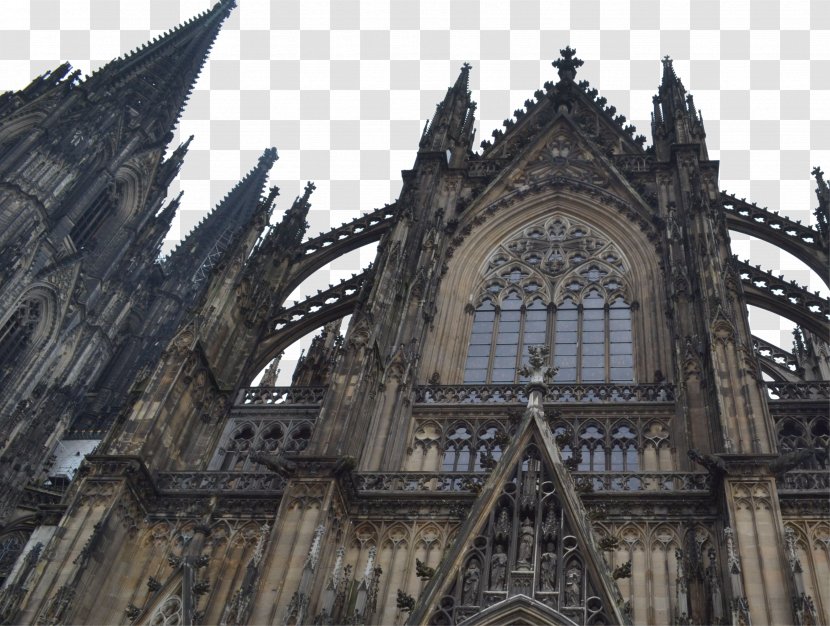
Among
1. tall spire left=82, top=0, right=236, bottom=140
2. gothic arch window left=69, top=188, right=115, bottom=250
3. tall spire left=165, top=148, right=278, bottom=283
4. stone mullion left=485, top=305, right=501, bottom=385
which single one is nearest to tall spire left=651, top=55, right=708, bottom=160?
stone mullion left=485, top=305, right=501, bottom=385

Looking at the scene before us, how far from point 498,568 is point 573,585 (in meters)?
1.07

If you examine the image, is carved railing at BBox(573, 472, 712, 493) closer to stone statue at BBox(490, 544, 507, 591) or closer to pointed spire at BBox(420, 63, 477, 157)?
stone statue at BBox(490, 544, 507, 591)

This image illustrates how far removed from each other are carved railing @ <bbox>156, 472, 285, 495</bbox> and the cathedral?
0.05m

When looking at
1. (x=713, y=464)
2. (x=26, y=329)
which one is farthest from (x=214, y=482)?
(x=26, y=329)

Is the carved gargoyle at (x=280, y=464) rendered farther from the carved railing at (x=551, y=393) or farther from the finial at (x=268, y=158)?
the finial at (x=268, y=158)

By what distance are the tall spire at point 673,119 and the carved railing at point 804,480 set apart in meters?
10.2

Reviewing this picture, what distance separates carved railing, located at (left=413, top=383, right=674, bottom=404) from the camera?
1681 cm

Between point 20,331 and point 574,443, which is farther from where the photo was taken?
point 20,331

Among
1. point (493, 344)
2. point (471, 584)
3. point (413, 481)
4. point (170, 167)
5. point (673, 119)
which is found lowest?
point (471, 584)

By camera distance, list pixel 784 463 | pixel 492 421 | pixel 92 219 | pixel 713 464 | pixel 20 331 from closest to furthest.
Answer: pixel 784 463 → pixel 713 464 → pixel 492 421 → pixel 20 331 → pixel 92 219

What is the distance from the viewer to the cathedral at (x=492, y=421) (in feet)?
42.2

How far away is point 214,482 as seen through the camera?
1590cm

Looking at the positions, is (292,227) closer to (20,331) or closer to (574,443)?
(574,443)

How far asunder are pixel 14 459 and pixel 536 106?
22069 mm
